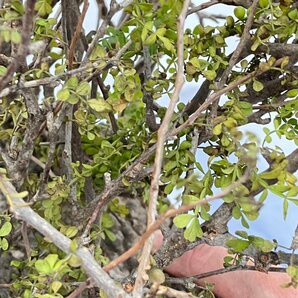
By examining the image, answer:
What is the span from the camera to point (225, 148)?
613 mm

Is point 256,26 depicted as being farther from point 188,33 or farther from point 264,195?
point 264,195

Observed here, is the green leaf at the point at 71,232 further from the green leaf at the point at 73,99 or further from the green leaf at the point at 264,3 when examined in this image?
the green leaf at the point at 264,3

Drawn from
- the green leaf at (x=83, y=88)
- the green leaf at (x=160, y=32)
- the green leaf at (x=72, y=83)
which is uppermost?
the green leaf at (x=160, y=32)

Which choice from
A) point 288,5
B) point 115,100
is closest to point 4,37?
point 115,100

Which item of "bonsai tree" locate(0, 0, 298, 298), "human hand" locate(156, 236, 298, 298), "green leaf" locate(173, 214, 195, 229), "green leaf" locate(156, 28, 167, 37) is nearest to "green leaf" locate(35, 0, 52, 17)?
"bonsai tree" locate(0, 0, 298, 298)

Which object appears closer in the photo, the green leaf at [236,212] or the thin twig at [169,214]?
the thin twig at [169,214]

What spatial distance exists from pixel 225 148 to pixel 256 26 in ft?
0.38

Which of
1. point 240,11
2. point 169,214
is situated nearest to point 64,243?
point 169,214

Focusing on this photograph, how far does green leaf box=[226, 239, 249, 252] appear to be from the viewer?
1.84 feet

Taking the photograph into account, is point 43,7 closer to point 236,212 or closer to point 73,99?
point 73,99

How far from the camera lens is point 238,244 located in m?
0.56

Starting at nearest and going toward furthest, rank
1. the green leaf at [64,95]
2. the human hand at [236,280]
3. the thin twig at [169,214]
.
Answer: the thin twig at [169,214], the green leaf at [64,95], the human hand at [236,280]

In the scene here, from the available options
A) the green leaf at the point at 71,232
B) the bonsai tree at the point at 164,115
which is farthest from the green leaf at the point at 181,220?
the green leaf at the point at 71,232

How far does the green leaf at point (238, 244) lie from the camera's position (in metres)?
0.56
